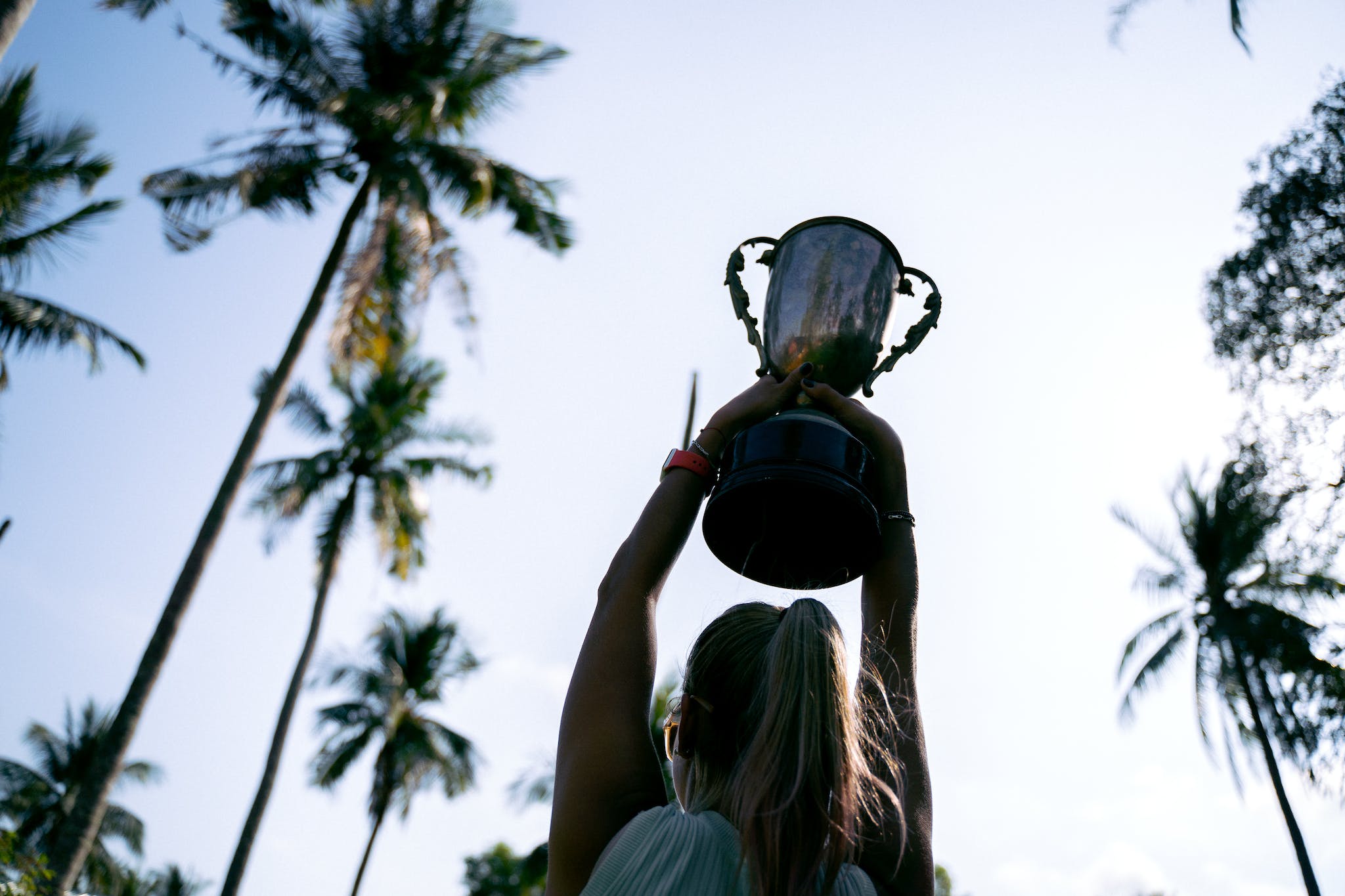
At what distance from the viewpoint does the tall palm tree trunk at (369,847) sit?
19.7 m

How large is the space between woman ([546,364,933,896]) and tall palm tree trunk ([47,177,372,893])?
324 inches

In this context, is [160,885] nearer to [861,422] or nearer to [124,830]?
[124,830]

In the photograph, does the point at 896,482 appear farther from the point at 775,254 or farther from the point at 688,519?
the point at 775,254

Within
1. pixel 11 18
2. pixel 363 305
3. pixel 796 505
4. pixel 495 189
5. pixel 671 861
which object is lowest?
pixel 671 861

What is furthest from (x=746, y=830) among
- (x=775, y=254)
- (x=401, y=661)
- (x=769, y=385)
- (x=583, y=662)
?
(x=401, y=661)

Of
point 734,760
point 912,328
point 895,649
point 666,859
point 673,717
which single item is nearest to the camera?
point 666,859

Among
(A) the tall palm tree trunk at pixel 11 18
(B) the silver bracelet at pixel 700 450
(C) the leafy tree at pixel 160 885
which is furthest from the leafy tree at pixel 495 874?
(B) the silver bracelet at pixel 700 450

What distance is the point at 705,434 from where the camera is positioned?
214cm

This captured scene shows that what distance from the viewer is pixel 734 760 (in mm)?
1535

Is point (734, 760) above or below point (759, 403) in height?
below

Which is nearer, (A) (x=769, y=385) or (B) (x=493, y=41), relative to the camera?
(A) (x=769, y=385)

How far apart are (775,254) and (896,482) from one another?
3.62 feet

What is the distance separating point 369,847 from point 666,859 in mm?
21545

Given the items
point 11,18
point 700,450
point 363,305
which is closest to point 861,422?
point 700,450
